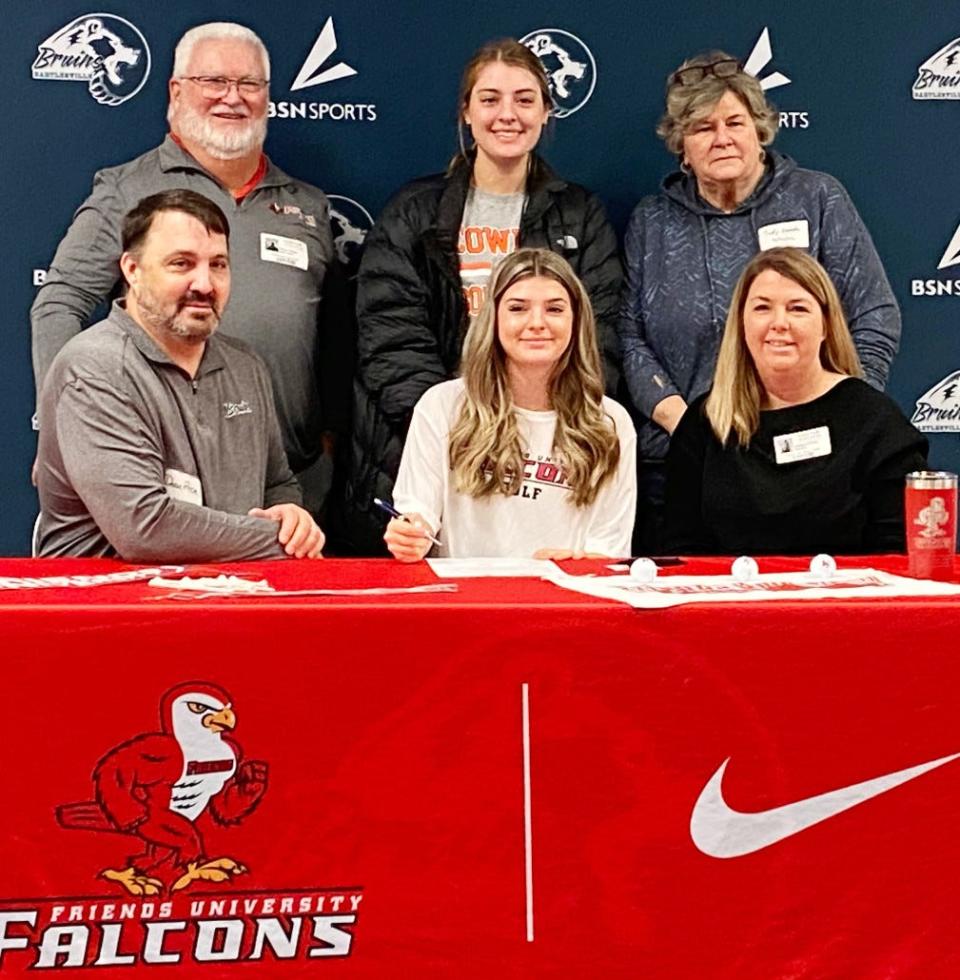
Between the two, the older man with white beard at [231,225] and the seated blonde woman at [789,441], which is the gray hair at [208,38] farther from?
the seated blonde woman at [789,441]

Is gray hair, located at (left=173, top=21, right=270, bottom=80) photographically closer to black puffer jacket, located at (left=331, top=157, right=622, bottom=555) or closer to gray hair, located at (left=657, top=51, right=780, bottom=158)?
black puffer jacket, located at (left=331, top=157, right=622, bottom=555)

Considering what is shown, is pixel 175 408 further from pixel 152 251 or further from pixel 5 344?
pixel 5 344

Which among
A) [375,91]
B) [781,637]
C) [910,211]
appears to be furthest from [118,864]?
[910,211]

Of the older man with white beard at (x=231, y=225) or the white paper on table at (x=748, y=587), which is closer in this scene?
the white paper on table at (x=748, y=587)

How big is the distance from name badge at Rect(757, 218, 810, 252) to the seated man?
131 cm

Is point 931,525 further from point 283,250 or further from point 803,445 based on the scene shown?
point 283,250

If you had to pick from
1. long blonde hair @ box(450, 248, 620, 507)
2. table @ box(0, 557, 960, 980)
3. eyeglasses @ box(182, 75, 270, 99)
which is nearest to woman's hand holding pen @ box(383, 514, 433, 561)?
long blonde hair @ box(450, 248, 620, 507)

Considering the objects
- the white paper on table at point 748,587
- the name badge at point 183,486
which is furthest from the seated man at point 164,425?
the white paper on table at point 748,587

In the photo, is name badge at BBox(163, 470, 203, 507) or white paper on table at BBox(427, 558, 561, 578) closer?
white paper on table at BBox(427, 558, 561, 578)

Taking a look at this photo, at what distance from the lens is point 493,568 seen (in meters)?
2.38

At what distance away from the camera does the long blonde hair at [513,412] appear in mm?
2875

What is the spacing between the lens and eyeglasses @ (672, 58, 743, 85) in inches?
135

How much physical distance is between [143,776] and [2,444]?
2.28 metres

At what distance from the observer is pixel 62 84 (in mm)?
3873
